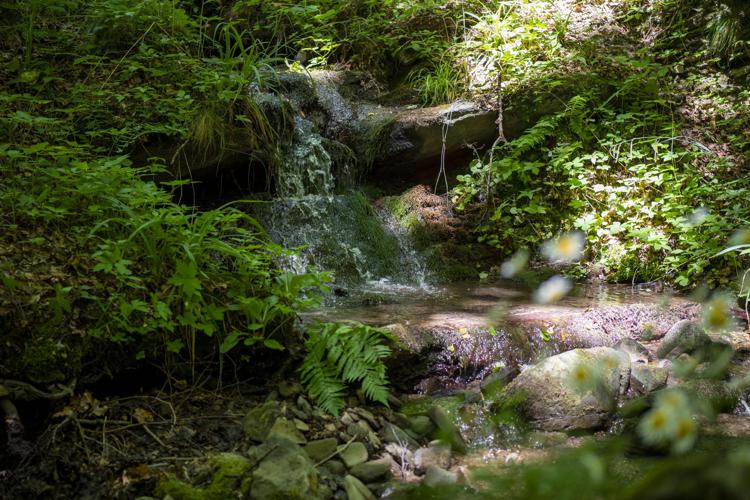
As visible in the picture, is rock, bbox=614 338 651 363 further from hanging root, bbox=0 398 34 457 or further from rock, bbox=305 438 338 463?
hanging root, bbox=0 398 34 457

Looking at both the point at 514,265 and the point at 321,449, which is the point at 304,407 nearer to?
the point at 321,449

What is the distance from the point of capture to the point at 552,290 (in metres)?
5.57

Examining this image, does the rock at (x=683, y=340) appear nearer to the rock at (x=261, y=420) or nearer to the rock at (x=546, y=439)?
the rock at (x=546, y=439)

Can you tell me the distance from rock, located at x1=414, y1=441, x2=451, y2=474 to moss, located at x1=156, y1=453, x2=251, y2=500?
826mm

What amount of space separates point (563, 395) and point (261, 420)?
1.66 metres

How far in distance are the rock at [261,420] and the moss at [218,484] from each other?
0.25m

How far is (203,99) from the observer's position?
5.02 metres

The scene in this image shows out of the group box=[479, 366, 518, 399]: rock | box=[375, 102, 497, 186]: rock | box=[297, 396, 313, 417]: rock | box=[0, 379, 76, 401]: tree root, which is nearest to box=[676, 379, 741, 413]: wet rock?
box=[479, 366, 518, 399]: rock

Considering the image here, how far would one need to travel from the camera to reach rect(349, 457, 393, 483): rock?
7.79ft

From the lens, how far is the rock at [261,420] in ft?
7.98

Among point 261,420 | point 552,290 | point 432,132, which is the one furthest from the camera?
point 432,132

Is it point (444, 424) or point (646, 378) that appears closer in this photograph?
point (444, 424)

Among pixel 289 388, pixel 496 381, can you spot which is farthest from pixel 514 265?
pixel 289 388

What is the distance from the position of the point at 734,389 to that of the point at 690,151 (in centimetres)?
336
